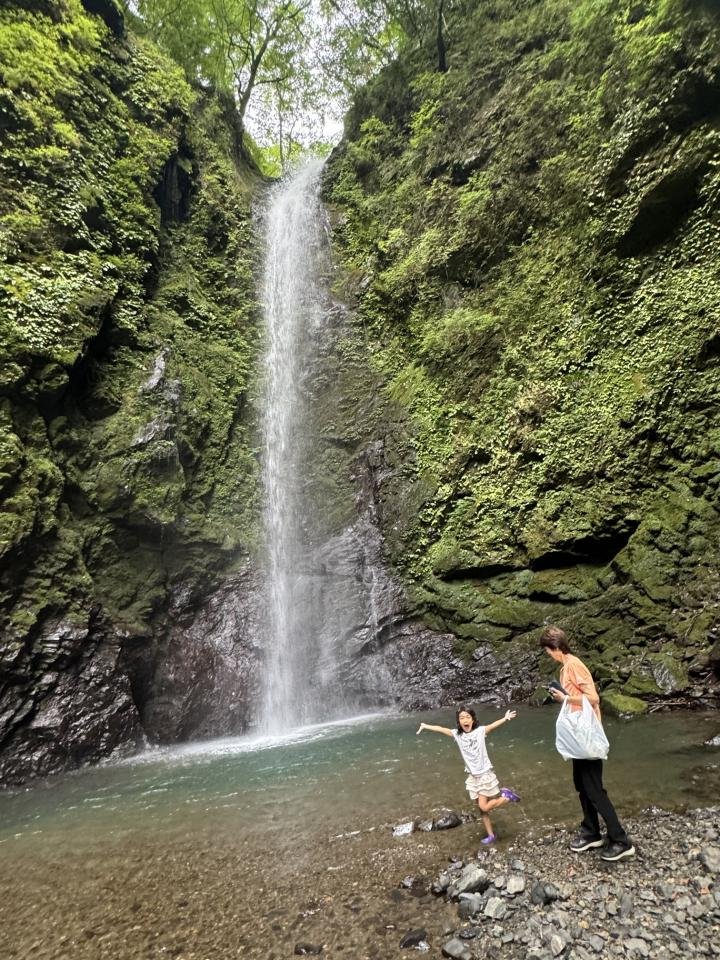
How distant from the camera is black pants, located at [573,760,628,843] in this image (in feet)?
11.4

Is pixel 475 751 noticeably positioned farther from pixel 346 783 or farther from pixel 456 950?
pixel 346 783

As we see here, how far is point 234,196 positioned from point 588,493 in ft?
51.6

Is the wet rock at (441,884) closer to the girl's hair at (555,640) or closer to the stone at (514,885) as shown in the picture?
the stone at (514,885)

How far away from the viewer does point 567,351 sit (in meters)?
→ 10.9

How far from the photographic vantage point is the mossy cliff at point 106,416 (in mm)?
→ 9148

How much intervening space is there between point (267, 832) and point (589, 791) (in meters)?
3.01

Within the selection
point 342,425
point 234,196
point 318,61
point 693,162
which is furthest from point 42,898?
point 318,61

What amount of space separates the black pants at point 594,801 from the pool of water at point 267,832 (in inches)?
21.3

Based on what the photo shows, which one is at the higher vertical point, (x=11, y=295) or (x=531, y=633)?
(x=11, y=295)

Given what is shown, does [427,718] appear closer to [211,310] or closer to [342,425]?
[342,425]

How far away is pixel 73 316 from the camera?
10.6m

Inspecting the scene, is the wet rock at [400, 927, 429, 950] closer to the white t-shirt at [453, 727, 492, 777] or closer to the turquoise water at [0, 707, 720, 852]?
the white t-shirt at [453, 727, 492, 777]

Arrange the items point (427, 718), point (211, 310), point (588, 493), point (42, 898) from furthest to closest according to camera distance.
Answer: point (211, 310) < point (588, 493) < point (427, 718) < point (42, 898)

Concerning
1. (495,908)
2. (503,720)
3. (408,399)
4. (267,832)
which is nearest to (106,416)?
(408,399)
